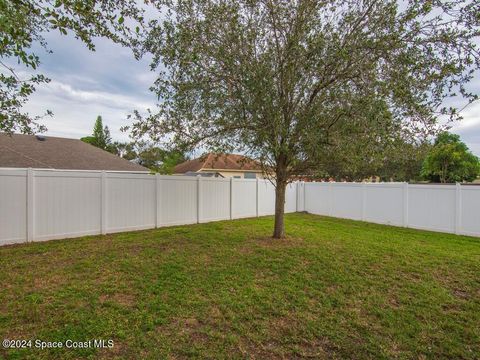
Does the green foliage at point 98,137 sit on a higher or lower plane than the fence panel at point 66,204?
higher

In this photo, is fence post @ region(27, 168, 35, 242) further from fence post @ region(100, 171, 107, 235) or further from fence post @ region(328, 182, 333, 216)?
fence post @ region(328, 182, 333, 216)

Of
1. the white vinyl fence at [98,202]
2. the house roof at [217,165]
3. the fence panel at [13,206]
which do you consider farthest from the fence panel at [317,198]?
the fence panel at [13,206]

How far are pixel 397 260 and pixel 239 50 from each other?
5.27 metres

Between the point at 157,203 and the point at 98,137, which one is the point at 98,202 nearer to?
the point at 157,203

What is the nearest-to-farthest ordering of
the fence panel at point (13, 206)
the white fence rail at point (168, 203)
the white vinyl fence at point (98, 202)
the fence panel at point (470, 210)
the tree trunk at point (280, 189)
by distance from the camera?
1. the fence panel at point (13, 206)
2. the white vinyl fence at point (98, 202)
3. the white fence rail at point (168, 203)
4. the tree trunk at point (280, 189)
5. the fence panel at point (470, 210)

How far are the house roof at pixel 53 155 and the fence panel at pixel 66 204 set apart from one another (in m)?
5.73

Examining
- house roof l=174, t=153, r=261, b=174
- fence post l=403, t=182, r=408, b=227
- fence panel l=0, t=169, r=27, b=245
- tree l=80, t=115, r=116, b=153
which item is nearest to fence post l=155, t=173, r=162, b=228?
house roof l=174, t=153, r=261, b=174

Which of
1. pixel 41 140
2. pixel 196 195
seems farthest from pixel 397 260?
pixel 41 140

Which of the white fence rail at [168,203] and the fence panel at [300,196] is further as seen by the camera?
the fence panel at [300,196]

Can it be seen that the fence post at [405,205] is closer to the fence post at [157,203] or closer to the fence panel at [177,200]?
the fence panel at [177,200]

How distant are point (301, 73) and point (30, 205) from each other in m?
6.48

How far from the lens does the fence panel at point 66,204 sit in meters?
6.46

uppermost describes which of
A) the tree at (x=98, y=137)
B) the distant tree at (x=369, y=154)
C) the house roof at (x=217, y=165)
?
the tree at (x=98, y=137)

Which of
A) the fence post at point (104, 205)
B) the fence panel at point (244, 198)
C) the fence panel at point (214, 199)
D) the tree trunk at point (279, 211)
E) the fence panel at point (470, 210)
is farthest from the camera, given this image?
the fence panel at point (244, 198)
